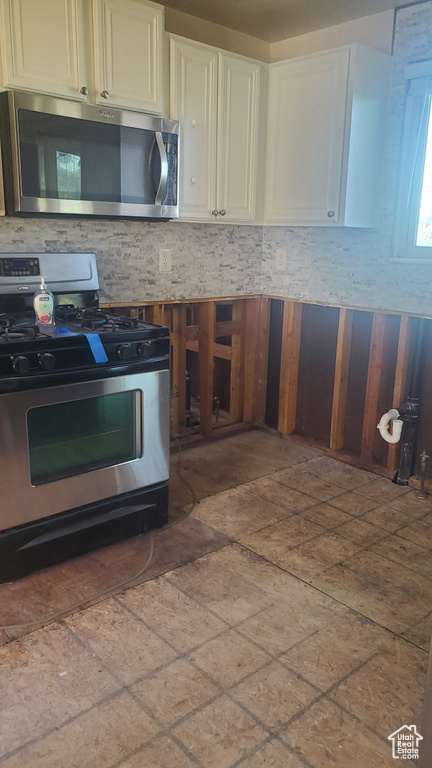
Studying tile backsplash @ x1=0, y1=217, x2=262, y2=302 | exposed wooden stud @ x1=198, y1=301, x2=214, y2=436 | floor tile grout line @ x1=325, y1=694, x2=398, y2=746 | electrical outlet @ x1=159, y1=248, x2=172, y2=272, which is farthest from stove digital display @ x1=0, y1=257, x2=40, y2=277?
floor tile grout line @ x1=325, y1=694, x2=398, y2=746

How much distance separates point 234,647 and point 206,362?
6.45ft

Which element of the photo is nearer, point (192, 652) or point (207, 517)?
point (192, 652)

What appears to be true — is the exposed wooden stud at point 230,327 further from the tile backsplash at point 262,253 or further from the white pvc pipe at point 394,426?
the white pvc pipe at point 394,426

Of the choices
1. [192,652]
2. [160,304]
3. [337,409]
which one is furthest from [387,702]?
[160,304]

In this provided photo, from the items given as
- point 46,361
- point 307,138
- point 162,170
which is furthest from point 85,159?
point 307,138

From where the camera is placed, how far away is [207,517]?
2621 mm

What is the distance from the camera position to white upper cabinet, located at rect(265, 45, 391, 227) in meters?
2.73

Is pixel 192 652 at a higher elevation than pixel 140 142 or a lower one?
lower

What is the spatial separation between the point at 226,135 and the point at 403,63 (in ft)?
3.00

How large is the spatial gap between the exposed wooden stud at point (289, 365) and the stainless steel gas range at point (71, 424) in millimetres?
1338

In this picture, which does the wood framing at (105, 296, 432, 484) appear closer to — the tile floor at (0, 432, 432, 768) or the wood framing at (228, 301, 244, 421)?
the wood framing at (228, 301, 244, 421)

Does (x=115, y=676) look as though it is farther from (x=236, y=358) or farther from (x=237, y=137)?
(x=237, y=137)

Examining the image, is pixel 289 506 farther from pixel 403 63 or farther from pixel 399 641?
pixel 403 63

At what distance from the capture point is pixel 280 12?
2805mm
